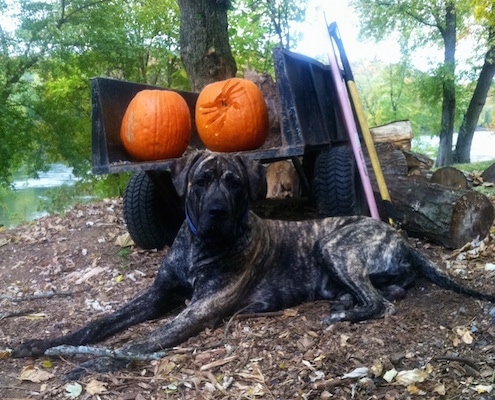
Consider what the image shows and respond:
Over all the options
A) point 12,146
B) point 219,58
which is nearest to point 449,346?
point 219,58

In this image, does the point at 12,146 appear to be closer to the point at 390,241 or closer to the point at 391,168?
the point at 391,168

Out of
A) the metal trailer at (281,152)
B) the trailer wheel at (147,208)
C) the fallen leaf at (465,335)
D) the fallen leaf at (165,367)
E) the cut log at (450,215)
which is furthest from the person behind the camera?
the trailer wheel at (147,208)

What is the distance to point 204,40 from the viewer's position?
259 inches

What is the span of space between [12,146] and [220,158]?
34.9 feet

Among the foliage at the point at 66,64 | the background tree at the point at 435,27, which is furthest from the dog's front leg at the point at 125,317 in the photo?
the background tree at the point at 435,27

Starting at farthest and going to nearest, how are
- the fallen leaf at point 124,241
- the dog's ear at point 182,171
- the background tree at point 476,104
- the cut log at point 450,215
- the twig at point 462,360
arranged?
the background tree at point 476,104
the fallen leaf at point 124,241
the cut log at point 450,215
the dog's ear at point 182,171
the twig at point 462,360

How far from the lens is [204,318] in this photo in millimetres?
3480

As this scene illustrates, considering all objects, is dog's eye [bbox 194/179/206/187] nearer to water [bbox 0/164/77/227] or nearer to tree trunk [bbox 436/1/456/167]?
water [bbox 0/164/77/227]

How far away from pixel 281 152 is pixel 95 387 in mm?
2397

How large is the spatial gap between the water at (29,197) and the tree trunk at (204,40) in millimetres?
10110

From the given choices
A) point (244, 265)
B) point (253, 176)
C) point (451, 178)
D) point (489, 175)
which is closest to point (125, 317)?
point (244, 265)

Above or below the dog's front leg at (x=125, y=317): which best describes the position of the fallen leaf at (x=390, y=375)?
below

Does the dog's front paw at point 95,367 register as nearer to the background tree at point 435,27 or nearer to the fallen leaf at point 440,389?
the fallen leaf at point 440,389

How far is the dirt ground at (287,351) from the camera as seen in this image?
105 inches
